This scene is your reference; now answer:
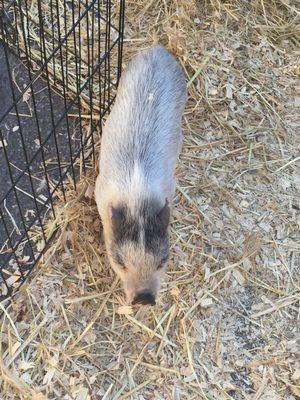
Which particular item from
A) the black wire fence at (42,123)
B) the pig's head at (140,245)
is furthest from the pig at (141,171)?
the black wire fence at (42,123)

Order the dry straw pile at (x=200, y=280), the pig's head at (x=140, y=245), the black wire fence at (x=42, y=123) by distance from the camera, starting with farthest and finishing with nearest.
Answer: the black wire fence at (x=42, y=123) → the dry straw pile at (x=200, y=280) → the pig's head at (x=140, y=245)

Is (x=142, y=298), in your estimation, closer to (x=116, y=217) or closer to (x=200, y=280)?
(x=116, y=217)

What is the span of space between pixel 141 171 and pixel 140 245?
0.45 m

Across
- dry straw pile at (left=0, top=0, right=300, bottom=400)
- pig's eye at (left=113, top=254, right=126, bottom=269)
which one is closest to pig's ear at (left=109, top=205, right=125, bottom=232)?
pig's eye at (left=113, top=254, right=126, bottom=269)

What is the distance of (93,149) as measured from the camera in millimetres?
3580

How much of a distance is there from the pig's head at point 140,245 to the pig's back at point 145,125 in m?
0.21

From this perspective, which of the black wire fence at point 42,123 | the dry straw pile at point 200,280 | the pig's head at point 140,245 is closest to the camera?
the pig's head at point 140,245

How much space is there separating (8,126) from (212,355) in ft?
6.20

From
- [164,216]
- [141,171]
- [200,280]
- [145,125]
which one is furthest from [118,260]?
[145,125]

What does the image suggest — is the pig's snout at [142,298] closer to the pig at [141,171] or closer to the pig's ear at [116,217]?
the pig at [141,171]

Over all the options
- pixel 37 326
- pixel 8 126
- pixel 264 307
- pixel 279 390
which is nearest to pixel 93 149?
pixel 8 126

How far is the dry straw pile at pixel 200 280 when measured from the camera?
307cm

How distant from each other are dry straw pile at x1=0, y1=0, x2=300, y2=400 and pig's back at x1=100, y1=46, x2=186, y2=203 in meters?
0.41

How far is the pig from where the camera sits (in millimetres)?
2867
